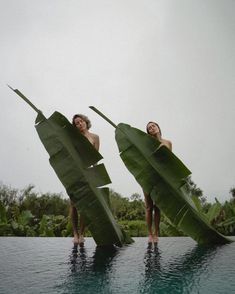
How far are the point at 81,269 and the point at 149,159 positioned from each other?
1.83 m

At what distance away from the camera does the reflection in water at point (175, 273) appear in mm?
2000

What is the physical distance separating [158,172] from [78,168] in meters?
0.95

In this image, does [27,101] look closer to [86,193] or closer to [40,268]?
[86,193]

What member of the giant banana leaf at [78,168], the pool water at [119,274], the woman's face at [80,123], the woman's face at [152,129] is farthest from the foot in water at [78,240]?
the woman's face at [152,129]

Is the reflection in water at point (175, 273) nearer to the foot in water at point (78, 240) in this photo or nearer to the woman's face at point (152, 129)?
the foot in water at point (78, 240)

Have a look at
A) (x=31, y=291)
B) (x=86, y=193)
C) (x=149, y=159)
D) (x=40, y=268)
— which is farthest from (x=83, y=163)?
(x=31, y=291)

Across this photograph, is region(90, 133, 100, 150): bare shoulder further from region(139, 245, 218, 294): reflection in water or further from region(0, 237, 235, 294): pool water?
region(139, 245, 218, 294): reflection in water

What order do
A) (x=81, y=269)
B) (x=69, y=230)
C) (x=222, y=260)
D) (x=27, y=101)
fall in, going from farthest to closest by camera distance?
(x=69, y=230) → (x=27, y=101) → (x=222, y=260) → (x=81, y=269)

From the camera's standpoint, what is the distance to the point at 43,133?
3.93 metres

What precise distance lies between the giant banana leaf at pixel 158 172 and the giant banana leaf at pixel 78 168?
40 centimetres

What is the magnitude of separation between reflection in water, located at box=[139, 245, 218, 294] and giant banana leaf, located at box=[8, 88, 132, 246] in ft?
2.38

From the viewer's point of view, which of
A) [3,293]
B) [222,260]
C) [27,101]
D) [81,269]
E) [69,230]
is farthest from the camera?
[69,230]

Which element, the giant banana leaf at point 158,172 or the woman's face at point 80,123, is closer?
the giant banana leaf at point 158,172

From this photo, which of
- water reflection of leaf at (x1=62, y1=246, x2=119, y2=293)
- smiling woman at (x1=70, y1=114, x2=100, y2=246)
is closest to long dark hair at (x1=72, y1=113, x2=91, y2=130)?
smiling woman at (x1=70, y1=114, x2=100, y2=246)
